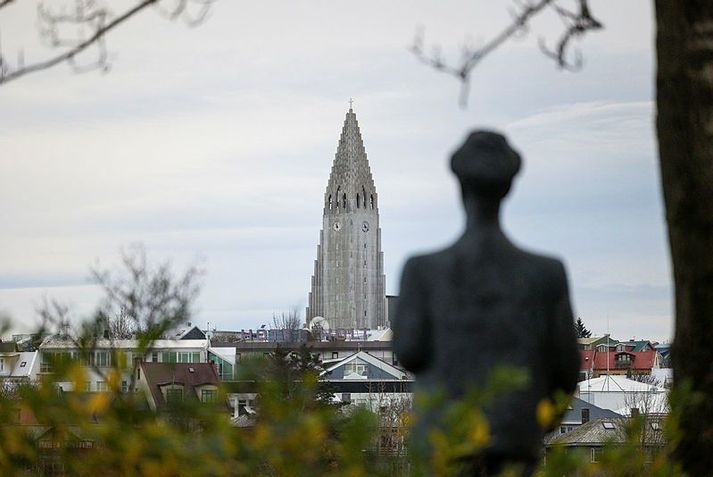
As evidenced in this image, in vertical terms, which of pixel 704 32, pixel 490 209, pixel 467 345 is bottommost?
pixel 467 345

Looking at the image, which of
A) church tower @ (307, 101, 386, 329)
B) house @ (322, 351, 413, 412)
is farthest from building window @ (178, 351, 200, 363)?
church tower @ (307, 101, 386, 329)

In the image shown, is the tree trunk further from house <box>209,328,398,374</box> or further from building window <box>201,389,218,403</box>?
house <box>209,328,398,374</box>

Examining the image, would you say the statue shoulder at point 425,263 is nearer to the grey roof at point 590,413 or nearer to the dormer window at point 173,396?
the dormer window at point 173,396

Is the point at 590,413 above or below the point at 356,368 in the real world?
below

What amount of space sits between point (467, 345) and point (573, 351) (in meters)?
0.44

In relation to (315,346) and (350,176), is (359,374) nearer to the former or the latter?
(315,346)

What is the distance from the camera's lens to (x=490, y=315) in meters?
5.32

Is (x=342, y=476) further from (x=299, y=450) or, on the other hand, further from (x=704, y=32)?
(x=704, y=32)

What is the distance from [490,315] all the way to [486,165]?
1.83 feet

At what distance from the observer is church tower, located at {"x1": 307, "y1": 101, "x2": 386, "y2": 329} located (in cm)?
19675

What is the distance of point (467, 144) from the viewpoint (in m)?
5.46

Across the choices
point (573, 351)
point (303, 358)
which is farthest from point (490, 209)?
point (303, 358)

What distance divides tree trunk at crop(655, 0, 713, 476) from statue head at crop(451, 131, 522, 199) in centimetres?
226

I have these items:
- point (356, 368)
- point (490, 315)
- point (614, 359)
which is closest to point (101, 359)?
point (490, 315)
